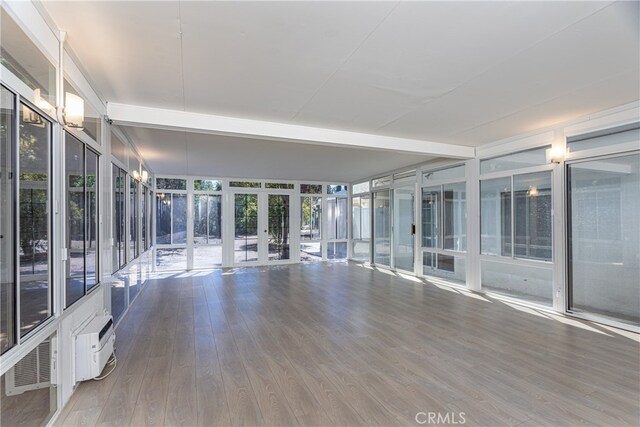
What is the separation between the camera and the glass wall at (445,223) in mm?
6148

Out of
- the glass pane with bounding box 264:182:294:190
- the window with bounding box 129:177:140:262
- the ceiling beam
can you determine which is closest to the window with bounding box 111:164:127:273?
the window with bounding box 129:177:140:262

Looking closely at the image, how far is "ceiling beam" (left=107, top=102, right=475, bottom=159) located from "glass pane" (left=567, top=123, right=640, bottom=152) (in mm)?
1687

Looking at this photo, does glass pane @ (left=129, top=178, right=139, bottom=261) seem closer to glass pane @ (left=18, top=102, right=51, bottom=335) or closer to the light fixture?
the light fixture

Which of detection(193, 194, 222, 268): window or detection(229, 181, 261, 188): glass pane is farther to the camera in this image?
detection(229, 181, 261, 188): glass pane

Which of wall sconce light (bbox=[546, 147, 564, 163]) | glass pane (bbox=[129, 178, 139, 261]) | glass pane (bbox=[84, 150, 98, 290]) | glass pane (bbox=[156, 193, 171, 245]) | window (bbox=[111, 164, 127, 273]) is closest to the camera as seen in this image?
glass pane (bbox=[84, 150, 98, 290])

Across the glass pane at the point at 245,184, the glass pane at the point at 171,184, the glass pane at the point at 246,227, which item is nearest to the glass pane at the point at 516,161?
the glass pane at the point at 245,184

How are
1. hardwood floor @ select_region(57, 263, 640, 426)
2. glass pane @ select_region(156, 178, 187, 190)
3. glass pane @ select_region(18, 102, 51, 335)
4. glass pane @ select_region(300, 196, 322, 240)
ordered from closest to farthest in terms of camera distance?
glass pane @ select_region(18, 102, 51, 335) → hardwood floor @ select_region(57, 263, 640, 426) → glass pane @ select_region(156, 178, 187, 190) → glass pane @ select_region(300, 196, 322, 240)

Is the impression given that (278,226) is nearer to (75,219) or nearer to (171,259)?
(171,259)

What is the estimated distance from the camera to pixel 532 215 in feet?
15.8

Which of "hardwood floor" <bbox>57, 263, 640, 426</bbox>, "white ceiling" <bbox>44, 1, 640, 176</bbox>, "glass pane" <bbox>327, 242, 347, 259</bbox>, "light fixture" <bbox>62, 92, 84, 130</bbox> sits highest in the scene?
"white ceiling" <bbox>44, 1, 640, 176</bbox>

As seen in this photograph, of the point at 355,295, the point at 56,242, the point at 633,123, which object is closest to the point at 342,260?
the point at 355,295

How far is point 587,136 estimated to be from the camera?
13.4 ft

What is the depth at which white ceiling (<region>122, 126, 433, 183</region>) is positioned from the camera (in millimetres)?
4988

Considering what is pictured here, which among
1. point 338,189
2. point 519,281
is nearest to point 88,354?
point 519,281
